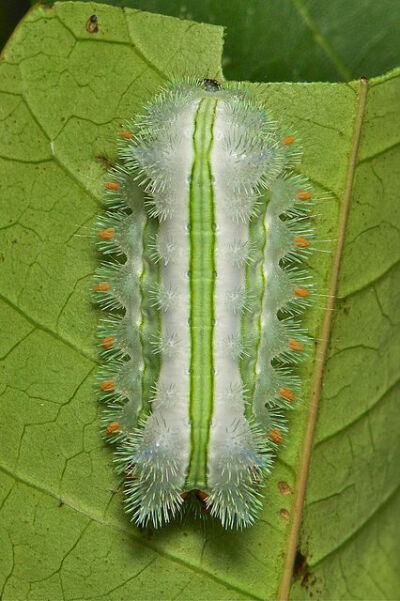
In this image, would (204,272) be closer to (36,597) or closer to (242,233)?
(242,233)

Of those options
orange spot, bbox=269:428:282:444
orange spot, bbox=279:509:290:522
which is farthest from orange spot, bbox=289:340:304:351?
orange spot, bbox=279:509:290:522

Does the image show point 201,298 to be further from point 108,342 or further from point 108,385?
point 108,385

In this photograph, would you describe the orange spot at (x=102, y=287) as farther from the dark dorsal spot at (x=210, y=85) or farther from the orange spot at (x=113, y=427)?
the dark dorsal spot at (x=210, y=85)

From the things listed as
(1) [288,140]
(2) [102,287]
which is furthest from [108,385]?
(1) [288,140]

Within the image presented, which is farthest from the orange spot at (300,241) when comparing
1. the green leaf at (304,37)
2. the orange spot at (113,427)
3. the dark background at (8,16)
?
the dark background at (8,16)

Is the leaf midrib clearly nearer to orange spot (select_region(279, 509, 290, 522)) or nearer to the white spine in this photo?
orange spot (select_region(279, 509, 290, 522))

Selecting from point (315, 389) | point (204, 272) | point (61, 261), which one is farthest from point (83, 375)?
point (315, 389)
